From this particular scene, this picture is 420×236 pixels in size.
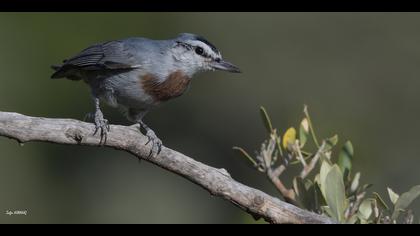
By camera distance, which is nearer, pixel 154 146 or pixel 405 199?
pixel 405 199

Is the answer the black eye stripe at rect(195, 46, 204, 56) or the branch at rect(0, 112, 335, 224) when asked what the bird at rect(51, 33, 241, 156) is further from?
the branch at rect(0, 112, 335, 224)

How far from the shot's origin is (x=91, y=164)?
27.7 feet

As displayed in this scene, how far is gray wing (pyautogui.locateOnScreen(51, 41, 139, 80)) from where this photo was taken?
17.4 ft

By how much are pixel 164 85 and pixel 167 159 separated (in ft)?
4.25

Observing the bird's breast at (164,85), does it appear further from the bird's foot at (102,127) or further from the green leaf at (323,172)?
the green leaf at (323,172)

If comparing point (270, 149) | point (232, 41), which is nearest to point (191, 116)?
point (232, 41)

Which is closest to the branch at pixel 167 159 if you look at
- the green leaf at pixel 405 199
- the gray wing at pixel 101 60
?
the green leaf at pixel 405 199

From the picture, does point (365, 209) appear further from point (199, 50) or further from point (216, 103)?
point (216, 103)

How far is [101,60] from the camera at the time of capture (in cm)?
543

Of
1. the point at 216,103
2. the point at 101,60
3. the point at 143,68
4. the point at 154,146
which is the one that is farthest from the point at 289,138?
the point at 216,103

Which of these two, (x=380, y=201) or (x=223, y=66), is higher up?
(x=223, y=66)

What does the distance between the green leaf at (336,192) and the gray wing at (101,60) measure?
2.46 m

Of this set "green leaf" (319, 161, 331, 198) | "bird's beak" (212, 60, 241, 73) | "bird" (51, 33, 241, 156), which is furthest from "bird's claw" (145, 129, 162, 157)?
Result: "green leaf" (319, 161, 331, 198)
